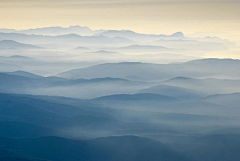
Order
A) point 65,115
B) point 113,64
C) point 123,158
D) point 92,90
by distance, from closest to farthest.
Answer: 1. point 123,158
2. point 65,115
3. point 92,90
4. point 113,64

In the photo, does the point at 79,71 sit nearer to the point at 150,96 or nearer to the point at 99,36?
the point at 150,96

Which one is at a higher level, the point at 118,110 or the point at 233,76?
the point at 233,76

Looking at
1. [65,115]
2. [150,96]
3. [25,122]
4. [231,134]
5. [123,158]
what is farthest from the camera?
[150,96]

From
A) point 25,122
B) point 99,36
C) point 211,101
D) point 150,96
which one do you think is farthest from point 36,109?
point 99,36

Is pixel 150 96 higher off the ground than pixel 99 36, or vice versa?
pixel 99 36

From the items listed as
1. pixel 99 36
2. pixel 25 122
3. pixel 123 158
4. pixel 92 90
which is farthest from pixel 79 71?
pixel 99 36

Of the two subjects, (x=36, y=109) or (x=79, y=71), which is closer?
(x=36, y=109)

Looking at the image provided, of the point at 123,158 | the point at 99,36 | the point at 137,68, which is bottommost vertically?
the point at 123,158

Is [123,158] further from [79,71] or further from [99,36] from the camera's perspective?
[99,36]

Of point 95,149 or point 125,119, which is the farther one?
point 125,119
